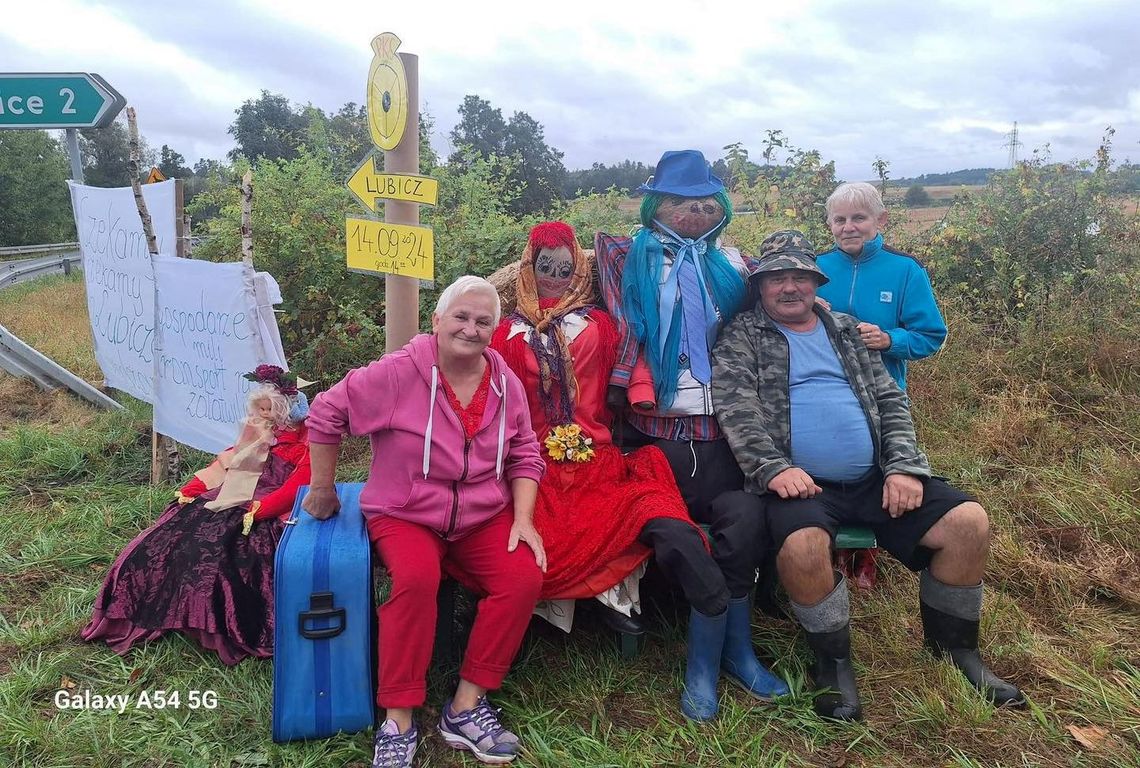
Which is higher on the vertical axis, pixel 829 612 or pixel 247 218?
pixel 247 218

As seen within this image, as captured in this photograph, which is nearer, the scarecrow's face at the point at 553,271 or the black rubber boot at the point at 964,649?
the black rubber boot at the point at 964,649

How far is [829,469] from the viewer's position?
2.93 metres

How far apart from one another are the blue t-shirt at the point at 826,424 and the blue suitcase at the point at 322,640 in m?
1.73

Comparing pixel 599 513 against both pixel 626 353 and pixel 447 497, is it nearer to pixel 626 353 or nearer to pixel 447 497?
pixel 447 497

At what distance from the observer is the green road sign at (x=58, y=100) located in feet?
15.3

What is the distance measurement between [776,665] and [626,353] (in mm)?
1397

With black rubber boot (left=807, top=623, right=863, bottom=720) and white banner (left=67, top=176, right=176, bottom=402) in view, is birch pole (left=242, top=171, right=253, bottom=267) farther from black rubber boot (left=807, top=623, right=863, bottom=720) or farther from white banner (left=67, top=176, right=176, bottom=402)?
black rubber boot (left=807, top=623, right=863, bottom=720)

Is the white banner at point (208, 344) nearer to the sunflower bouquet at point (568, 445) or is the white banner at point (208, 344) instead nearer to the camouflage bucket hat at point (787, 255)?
the sunflower bouquet at point (568, 445)

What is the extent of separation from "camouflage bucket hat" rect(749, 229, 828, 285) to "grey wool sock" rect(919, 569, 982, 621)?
1.28 m

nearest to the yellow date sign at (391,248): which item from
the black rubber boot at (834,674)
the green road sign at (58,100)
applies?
the black rubber boot at (834,674)

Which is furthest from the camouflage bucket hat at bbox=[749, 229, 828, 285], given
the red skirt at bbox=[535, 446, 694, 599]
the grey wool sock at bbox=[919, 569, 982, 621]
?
the grey wool sock at bbox=[919, 569, 982, 621]

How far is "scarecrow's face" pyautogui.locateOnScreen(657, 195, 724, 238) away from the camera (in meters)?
3.31

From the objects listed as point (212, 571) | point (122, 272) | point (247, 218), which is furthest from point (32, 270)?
point (212, 571)

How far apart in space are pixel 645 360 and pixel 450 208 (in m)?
3.93
